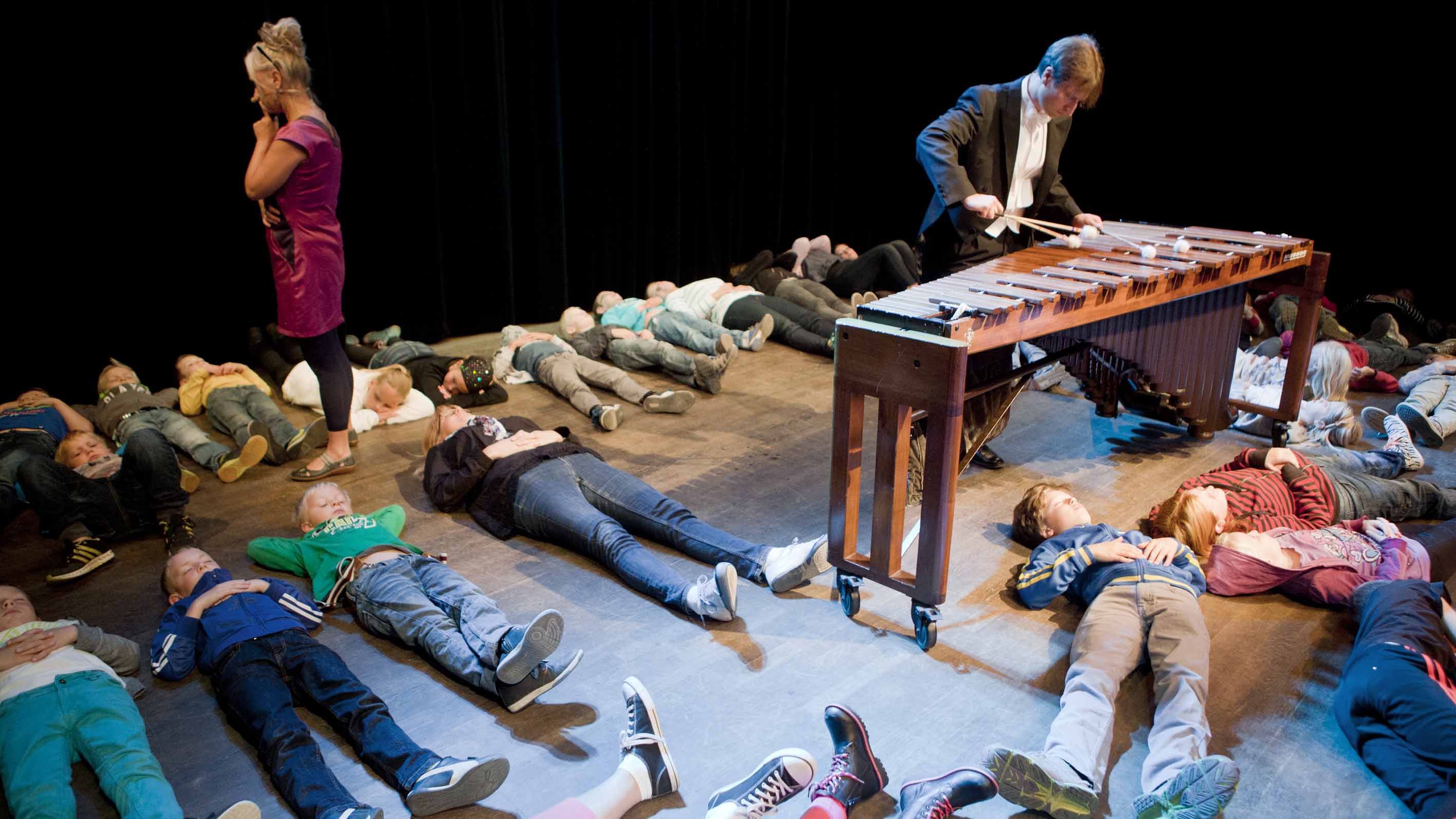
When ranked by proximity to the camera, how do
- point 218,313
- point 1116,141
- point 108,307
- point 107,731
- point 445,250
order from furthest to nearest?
point 1116,141
point 445,250
point 218,313
point 108,307
point 107,731

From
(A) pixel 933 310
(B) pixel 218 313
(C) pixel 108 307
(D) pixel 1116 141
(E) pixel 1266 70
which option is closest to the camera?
(A) pixel 933 310

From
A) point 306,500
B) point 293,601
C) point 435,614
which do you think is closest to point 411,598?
point 435,614

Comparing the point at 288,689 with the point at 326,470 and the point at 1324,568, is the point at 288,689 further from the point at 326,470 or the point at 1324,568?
the point at 1324,568

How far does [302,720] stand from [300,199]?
A: 77.5 inches

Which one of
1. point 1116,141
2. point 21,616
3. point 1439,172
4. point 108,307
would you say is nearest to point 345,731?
point 21,616

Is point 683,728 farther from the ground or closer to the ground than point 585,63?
closer to the ground

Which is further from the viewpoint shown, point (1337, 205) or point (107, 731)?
point (1337, 205)

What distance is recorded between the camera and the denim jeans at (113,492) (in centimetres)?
337

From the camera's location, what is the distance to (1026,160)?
12.2 feet

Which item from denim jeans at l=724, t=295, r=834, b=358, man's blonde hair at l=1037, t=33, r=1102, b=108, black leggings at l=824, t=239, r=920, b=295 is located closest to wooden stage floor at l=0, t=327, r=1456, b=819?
man's blonde hair at l=1037, t=33, r=1102, b=108

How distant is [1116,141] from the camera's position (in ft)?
23.4

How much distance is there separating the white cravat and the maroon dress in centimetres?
246

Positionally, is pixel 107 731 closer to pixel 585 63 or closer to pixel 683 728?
pixel 683 728

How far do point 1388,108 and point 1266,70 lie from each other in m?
0.77
